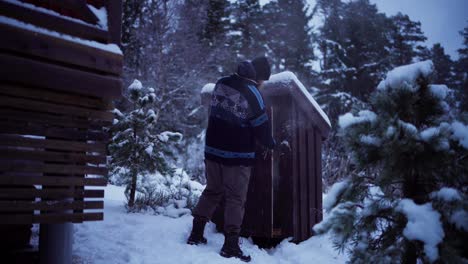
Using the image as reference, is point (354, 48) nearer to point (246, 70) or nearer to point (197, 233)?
point (246, 70)

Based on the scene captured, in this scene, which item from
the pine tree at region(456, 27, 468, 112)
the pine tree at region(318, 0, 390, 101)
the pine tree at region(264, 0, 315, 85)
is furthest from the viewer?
the pine tree at region(456, 27, 468, 112)

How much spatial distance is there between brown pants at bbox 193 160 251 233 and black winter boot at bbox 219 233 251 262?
63mm

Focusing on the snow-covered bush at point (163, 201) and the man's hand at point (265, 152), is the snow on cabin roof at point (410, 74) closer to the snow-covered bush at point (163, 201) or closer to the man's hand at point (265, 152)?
the man's hand at point (265, 152)

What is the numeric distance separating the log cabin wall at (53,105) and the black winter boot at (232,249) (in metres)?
1.36

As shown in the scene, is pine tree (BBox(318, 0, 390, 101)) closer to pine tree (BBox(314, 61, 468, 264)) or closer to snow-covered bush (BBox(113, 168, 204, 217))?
snow-covered bush (BBox(113, 168, 204, 217))

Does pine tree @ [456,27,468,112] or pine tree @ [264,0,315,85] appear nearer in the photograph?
pine tree @ [264,0,315,85]

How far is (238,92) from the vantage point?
151 inches

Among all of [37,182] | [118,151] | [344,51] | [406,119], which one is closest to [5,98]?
[37,182]

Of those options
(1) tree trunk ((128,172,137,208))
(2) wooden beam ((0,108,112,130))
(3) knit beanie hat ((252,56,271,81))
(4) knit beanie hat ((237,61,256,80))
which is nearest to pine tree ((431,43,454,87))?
(3) knit beanie hat ((252,56,271,81))

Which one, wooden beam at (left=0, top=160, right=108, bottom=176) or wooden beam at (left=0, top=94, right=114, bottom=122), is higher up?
wooden beam at (left=0, top=94, right=114, bottom=122)

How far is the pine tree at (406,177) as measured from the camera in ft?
5.89

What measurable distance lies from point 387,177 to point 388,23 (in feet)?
87.9

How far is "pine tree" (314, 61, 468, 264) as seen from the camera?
179cm

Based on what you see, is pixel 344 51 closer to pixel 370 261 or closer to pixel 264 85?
pixel 264 85
